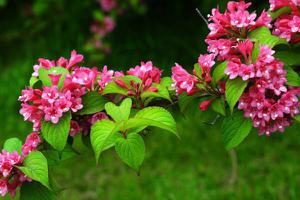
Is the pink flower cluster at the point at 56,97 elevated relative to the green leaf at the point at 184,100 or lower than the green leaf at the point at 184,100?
elevated

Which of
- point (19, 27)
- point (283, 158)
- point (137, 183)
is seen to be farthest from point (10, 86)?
point (283, 158)

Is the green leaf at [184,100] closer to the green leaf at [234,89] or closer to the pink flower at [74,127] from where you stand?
the green leaf at [234,89]

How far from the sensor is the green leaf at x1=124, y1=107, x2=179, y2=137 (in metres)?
1.34

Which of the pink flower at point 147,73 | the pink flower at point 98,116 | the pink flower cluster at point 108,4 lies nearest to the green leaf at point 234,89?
the pink flower at point 147,73

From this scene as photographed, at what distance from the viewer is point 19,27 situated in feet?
19.7

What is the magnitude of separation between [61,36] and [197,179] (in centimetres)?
220

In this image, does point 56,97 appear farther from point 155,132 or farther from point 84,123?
point 155,132

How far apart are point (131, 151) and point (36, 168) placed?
0.85 feet

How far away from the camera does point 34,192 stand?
157 cm

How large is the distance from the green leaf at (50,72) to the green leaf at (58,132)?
11cm

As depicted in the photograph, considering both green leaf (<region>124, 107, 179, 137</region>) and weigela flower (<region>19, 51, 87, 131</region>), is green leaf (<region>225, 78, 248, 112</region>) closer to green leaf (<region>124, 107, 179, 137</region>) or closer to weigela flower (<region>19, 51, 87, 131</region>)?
green leaf (<region>124, 107, 179, 137</region>)

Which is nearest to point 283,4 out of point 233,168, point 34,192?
point 34,192

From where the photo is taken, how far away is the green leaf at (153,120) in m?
1.34

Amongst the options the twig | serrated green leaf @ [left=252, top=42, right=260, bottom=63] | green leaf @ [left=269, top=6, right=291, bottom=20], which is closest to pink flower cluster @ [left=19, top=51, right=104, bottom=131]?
serrated green leaf @ [left=252, top=42, right=260, bottom=63]
